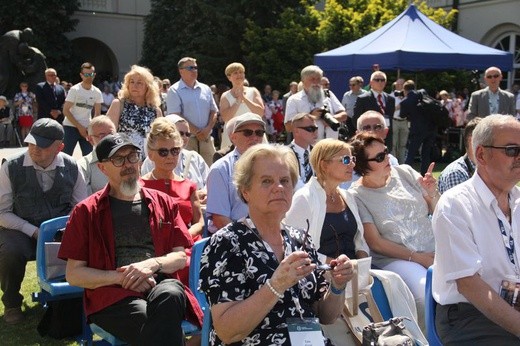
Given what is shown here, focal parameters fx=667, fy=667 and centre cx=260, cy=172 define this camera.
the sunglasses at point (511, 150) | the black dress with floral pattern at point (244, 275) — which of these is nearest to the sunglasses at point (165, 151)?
the black dress with floral pattern at point (244, 275)

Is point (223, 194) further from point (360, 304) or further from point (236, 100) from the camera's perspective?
point (236, 100)

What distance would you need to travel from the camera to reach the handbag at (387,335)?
9.56 feet

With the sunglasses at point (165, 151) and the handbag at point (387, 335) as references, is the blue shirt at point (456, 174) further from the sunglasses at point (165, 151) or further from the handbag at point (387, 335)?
the handbag at point (387, 335)

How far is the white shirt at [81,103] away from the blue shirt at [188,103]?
1638mm

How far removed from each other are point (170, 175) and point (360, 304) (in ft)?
6.26

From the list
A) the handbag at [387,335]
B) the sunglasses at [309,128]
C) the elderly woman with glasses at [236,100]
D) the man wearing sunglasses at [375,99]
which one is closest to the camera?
the handbag at [387,335]

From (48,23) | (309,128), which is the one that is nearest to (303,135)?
(309,128)

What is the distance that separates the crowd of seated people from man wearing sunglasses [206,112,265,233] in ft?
0.03

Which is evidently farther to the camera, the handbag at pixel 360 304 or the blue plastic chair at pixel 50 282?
the blue plastic chair at pixel 50 282

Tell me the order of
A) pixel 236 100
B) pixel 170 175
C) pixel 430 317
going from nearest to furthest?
pixel 430 317 < pixel 170 175 < pixel 236 100

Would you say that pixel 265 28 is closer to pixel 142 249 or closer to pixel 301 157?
pixel 301 157

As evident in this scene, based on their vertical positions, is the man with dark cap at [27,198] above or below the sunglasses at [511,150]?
below

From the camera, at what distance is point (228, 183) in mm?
4812

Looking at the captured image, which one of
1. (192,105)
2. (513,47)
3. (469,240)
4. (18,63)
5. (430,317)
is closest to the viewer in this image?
(469,240)
